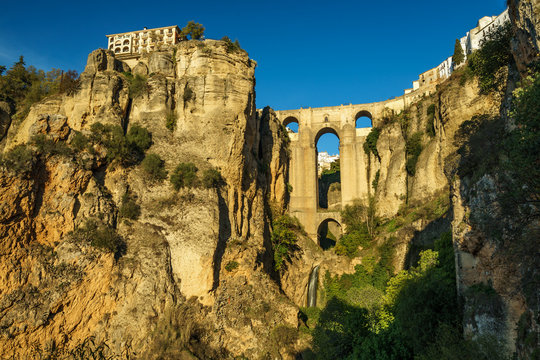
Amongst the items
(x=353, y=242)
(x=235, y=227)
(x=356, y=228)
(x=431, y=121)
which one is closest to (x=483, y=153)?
(x=235, y=227)

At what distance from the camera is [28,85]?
3381 centimetres

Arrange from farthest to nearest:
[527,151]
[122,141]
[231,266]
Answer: [122,141], [231,266], [527,151]

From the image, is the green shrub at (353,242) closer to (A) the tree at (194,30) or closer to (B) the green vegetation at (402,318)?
(B) the green vegetation at (402,318)

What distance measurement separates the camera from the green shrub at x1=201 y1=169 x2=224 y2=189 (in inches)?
1031

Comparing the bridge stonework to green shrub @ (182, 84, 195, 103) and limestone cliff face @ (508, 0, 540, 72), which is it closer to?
green shrub @ (182, 84, 195, 103)

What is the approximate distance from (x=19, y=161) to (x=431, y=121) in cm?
3054

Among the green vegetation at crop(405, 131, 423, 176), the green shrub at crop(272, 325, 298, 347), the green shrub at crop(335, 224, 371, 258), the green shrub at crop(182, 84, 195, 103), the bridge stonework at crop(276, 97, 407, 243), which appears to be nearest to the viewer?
the green shrub at crop(272, 325, 298, 347)

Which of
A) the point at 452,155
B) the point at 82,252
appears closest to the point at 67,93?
the point at 82,252

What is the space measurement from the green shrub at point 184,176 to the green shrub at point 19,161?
25.4ft

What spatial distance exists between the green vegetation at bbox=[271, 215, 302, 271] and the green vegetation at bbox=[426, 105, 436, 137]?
1424 centimetres

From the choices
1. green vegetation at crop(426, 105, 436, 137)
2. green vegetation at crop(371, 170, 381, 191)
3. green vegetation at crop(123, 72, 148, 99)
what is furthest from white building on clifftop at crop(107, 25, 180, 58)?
green vegetation at crop(426, 105, 436, 137)

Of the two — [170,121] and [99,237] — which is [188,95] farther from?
[99,237]

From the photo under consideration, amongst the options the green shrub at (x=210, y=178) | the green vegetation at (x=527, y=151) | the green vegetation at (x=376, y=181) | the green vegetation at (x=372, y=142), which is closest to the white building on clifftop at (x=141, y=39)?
the green vegetation at (x=372, y=142)

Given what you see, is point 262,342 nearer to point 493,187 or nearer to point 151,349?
point 151,349
